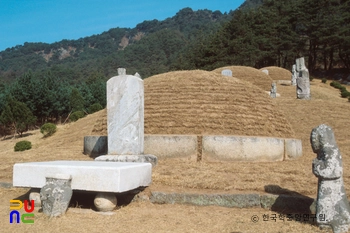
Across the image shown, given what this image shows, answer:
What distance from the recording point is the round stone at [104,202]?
6520 mm

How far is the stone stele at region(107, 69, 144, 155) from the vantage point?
8.89m

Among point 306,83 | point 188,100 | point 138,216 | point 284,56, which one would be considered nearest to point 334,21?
point 284,56

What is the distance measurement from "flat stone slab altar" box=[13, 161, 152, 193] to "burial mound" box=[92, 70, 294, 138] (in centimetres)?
407

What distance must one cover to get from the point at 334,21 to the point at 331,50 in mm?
3943

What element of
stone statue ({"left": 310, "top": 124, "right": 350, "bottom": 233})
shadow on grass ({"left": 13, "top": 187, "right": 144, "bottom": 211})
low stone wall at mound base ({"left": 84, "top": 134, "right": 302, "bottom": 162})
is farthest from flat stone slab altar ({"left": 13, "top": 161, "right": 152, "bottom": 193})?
stone statue ({"left": 310, "top": 124, "right": 350, "bottom": 233})

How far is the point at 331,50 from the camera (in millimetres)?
48438

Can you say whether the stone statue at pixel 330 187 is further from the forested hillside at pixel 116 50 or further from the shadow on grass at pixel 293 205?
the forested hillside at pixel 116 50

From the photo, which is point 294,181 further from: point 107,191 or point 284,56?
point 284,56

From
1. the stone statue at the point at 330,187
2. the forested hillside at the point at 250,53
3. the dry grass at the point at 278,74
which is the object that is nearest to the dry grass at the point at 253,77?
the dry grass at the point at 278,74

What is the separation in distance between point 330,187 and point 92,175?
3.87m

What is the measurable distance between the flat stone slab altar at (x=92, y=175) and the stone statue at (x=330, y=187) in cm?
312

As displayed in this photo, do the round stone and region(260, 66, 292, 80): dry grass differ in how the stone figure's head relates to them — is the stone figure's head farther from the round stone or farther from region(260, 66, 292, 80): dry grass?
region(260, 66, 292, 80): dry grass

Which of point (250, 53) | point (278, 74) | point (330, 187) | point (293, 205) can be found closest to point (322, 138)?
point (330, 187)

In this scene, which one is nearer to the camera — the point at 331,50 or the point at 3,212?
the point at 3,212
